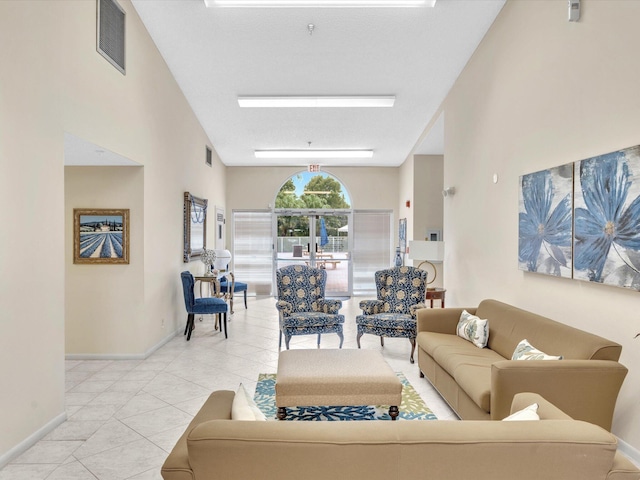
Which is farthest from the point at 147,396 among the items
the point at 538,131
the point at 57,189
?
the point at 538,131

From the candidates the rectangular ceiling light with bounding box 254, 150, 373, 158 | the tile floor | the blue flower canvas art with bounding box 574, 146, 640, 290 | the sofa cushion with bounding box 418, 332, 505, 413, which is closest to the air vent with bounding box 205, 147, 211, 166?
A: the rectangular ceiling light with bounding box 254, 150, 373, 158

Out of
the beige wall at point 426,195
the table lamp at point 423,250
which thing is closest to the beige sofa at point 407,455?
the table lamp at point 423,250

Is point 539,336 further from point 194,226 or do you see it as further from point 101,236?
point 194,226

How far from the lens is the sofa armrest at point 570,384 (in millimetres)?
2469

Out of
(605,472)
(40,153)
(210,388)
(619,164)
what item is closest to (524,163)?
(619,164)

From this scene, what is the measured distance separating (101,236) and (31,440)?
8.24 ft

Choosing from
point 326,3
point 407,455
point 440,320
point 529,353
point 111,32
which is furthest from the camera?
point 440,320

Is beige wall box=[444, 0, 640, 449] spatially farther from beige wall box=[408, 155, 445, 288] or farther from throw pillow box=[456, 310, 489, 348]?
beige wall box=[408, 155, 445, 288]

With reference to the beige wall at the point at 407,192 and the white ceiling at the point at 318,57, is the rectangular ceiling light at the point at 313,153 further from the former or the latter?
the white ceiling at the point at 318,57

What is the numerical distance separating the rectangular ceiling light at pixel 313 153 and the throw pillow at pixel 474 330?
5.47 metres

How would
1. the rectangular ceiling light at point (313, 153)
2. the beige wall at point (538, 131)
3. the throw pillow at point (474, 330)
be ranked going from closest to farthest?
the beige wall at point (538, 131), the throw pillow at point (474, 330), the rectangular ceiling light at point (313, 153)

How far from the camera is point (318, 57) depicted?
17.7ft

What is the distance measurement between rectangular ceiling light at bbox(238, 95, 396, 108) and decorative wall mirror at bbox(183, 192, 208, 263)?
178cm

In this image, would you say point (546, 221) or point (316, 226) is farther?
point (316, 226)
